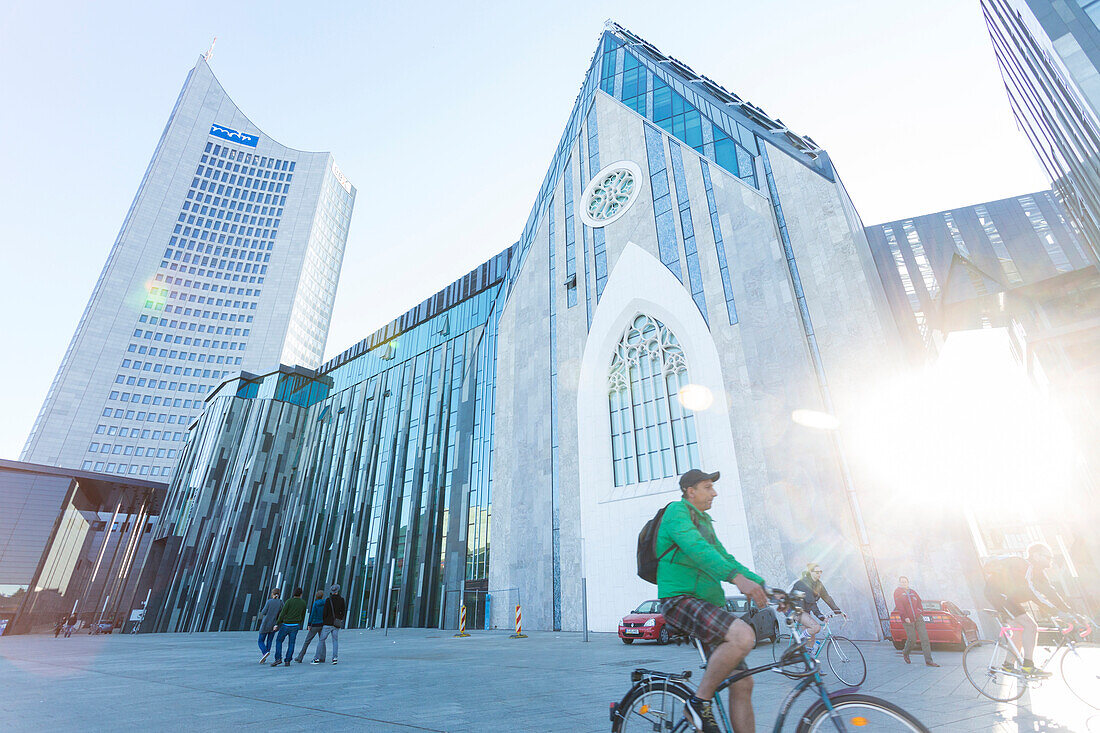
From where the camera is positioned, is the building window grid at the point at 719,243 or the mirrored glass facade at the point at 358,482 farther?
the mirrored glass facade at the point at 358,482

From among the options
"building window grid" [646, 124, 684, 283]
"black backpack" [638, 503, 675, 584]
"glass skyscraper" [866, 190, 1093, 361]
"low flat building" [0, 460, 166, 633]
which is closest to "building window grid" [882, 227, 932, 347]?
"glass skyscraper" [866, 190, 1093, 361]

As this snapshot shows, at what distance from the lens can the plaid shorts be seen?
285 centimetres

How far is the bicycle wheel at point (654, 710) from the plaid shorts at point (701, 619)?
33 cm

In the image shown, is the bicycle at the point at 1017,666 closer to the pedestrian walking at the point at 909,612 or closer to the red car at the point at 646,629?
the pedestrian walking at the point at 909,612

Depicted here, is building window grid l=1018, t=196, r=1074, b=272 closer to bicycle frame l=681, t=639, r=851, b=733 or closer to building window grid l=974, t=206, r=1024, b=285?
building window grid l=974, t=206, r=1024, b=285

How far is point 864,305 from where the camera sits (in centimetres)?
1723

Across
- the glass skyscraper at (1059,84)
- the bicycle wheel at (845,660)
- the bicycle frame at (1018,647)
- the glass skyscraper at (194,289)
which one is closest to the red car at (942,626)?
the bicycle wheel at (845,660)

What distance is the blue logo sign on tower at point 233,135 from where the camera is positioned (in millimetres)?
110625

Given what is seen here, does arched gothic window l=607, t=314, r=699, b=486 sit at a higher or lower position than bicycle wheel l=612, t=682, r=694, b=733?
higher

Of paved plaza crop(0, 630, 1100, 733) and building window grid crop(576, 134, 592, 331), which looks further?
building window grid crop(576, 134, 592, 331)

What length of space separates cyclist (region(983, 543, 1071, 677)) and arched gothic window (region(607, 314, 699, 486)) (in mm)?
13227

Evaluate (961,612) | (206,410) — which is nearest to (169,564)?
(206,410)

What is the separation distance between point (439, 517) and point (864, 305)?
25.9m

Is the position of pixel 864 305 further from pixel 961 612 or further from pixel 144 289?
pixel 144 289
